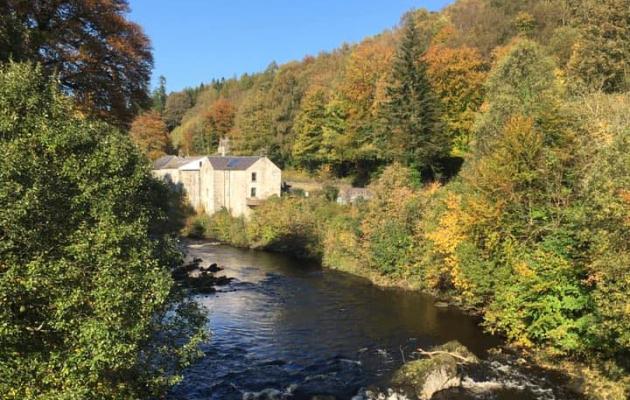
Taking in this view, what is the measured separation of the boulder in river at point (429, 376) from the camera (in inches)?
766

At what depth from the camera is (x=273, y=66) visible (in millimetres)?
130750

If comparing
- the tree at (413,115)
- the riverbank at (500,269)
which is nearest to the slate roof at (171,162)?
the tree at (413,115)

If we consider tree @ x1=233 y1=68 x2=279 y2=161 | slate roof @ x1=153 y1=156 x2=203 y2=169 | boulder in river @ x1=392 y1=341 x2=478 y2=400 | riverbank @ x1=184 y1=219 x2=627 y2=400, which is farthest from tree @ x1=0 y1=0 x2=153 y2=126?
tree @ x1=233 y1=68 x2=279 y2=161

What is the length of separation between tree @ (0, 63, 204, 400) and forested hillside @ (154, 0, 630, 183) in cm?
3219

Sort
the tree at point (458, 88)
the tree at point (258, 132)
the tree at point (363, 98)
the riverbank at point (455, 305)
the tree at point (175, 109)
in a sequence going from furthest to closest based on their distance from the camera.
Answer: the tree at point (175, 109) < the tree at point (258, 132) < the tree at point (363, 98) < the tree at point (458, 88) < the riverbank at point (455, 305)

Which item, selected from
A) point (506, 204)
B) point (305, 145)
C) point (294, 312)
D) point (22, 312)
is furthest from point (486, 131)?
point (305, 145)

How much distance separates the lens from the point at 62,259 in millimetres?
10781

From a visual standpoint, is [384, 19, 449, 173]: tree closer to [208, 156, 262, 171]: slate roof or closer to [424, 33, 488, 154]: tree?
[424, 33, 488, 154]: tree

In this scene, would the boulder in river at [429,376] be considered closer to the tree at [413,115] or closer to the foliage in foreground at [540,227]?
the foliage in foreground at [540,227]

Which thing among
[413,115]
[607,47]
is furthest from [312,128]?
[607,47]

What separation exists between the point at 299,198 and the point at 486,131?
31288mm

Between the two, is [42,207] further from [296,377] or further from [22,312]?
[296,377]

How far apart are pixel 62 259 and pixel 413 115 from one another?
45.5 metres

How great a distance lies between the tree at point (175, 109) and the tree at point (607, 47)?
13295 cm
